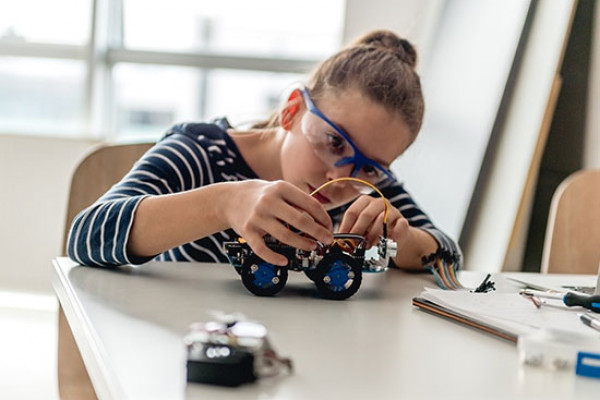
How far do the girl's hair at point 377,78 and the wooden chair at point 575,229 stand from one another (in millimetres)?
415

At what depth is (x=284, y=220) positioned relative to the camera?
0.86 meters

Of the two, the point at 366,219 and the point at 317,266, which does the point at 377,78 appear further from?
the point at 317,266

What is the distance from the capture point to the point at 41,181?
137 inches

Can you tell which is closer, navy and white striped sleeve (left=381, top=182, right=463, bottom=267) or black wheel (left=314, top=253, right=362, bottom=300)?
black wheel (left=314, top=253, right=362, bottom=300)

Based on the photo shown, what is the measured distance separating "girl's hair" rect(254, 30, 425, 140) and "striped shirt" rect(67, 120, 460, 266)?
182 millimetres

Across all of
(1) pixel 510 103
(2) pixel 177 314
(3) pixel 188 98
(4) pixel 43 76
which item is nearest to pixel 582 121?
(1) pixel 510 103

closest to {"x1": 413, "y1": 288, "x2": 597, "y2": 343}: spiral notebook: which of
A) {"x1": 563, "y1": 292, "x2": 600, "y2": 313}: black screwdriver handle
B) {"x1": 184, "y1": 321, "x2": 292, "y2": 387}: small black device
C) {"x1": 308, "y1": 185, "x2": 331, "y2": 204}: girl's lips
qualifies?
{"x1": 563, "y1": 292, "x2": 600, "y2": 313}: black screwdriver handle

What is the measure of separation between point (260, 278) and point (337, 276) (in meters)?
0.09

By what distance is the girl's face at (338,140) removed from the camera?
122 centimetres

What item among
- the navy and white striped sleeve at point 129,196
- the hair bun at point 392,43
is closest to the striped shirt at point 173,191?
the navy and white striped sleeve at point 129,196

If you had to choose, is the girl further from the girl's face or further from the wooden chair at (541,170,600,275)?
the wooden chair at (541,170,600,275)

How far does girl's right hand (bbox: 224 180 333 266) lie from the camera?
856 millimetres

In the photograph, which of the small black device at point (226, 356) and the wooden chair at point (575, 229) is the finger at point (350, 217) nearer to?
the small black device at point (226, 356)

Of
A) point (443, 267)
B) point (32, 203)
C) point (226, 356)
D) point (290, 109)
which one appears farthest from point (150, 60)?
point (226, 356)
